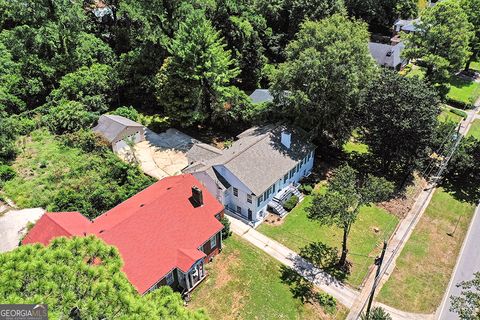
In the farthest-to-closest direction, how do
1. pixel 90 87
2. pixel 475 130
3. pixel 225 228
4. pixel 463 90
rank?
1. pixel 463 90
2. pixel 475 130
3. pixel 90 87
4. pixel 225 228

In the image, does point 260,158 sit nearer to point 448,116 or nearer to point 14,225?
point 14,225

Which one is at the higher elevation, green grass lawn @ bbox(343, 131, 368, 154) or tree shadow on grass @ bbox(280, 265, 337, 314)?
green grass lawn @ bbox(343, 131, 368, 154)

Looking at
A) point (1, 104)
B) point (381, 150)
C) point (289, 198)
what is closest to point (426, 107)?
point (381, 150)

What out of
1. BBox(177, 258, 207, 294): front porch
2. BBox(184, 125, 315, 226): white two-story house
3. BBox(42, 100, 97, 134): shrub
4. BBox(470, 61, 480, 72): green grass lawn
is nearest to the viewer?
BBox(177, 258, 207, 294): front porch

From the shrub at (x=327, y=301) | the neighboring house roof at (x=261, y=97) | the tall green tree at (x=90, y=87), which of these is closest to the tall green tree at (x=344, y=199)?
the shrub at (x=327, y=301)

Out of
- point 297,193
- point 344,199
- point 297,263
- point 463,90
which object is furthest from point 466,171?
point 463,90

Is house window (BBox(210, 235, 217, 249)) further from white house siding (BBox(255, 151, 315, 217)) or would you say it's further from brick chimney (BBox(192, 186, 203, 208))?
white house siding (BBox(255, 151, 315, 217))

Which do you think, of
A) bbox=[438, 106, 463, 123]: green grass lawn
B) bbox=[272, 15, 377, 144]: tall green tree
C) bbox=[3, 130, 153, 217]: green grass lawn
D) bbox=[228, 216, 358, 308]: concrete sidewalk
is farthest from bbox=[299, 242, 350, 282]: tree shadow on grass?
bbox=[438, 106, 463, 123]: green grass lawn
